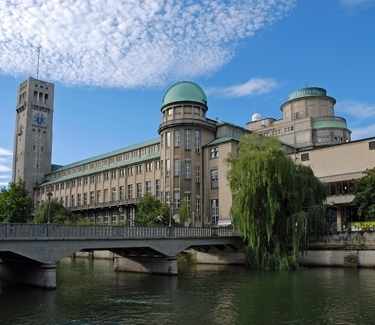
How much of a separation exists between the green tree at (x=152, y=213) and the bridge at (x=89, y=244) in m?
14.2

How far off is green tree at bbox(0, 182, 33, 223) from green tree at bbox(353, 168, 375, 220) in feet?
178

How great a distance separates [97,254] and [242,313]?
54.2m

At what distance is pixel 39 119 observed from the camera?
126562 millimetres

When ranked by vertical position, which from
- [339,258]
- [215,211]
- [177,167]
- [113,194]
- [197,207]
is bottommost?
[339,258]

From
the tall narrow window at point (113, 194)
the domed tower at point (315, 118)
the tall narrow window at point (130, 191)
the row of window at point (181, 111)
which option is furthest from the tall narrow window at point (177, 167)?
the domed tower at point (315, 118)

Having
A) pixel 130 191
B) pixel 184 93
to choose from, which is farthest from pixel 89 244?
pixel 130 191

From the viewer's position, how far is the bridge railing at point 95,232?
31312 mm

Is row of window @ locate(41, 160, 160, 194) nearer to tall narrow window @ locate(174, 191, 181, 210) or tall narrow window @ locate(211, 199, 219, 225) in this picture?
tall narrow window @ locate(174, 191, 181, 210)

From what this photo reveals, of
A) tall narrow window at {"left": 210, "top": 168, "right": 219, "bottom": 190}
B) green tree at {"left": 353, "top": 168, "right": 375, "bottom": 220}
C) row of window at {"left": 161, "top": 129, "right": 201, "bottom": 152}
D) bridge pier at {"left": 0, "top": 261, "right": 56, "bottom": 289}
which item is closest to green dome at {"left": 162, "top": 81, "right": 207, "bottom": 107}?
row of window at {"left": 161, "top": 129, "right": 201, "bottom": 152}

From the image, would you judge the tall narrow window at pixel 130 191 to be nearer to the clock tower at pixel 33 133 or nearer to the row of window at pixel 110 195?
the row of window at pixel 110 195

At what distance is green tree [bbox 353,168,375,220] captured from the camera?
168 ft

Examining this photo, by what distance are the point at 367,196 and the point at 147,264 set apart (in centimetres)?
2602

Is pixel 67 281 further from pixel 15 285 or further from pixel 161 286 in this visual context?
pixel 161 286

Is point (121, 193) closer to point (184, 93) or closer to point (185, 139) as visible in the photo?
point (185, 139)
